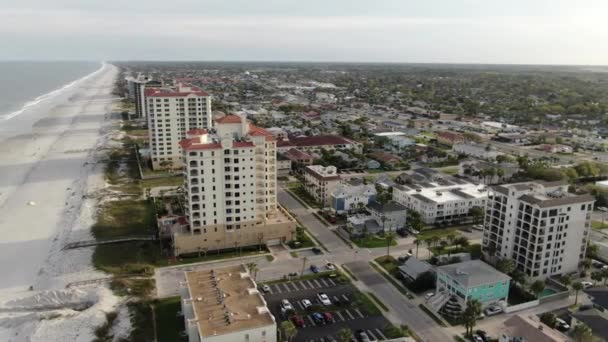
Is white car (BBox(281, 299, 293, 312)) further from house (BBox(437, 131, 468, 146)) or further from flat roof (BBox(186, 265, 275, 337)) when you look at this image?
house (BBox(437, 131, 468, 146))

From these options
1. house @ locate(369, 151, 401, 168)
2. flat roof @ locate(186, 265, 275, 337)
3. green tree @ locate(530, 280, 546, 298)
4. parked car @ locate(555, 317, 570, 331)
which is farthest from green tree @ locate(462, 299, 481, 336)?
house @ locate(369, 151, 401, 168)

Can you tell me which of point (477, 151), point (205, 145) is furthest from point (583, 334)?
point (477, 151)

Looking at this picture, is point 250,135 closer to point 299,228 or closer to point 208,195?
point 208,195

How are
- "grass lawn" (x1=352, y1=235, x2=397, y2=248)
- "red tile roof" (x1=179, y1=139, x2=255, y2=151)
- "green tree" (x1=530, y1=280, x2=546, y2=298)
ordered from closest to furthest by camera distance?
"green tree" (x1=530, y1=280, x2=546, y2=298), "red tile roof" (x1=179, y1=139, x2=255, y2=151), "grass lawn" (x1=352, y1=235, x2=397, y2=248)

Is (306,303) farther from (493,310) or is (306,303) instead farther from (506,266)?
(506,266)

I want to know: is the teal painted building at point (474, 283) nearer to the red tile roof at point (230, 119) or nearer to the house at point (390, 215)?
the house at point (390, 215)

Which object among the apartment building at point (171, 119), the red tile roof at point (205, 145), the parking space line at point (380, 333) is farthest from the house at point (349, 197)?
the apartment building at point (171, 119)

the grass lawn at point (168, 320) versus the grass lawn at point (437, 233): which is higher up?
the grass lawn at point (437, 233)

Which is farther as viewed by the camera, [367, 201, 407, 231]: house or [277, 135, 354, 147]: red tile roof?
[277, 135, 354, 147]: red tile roof
